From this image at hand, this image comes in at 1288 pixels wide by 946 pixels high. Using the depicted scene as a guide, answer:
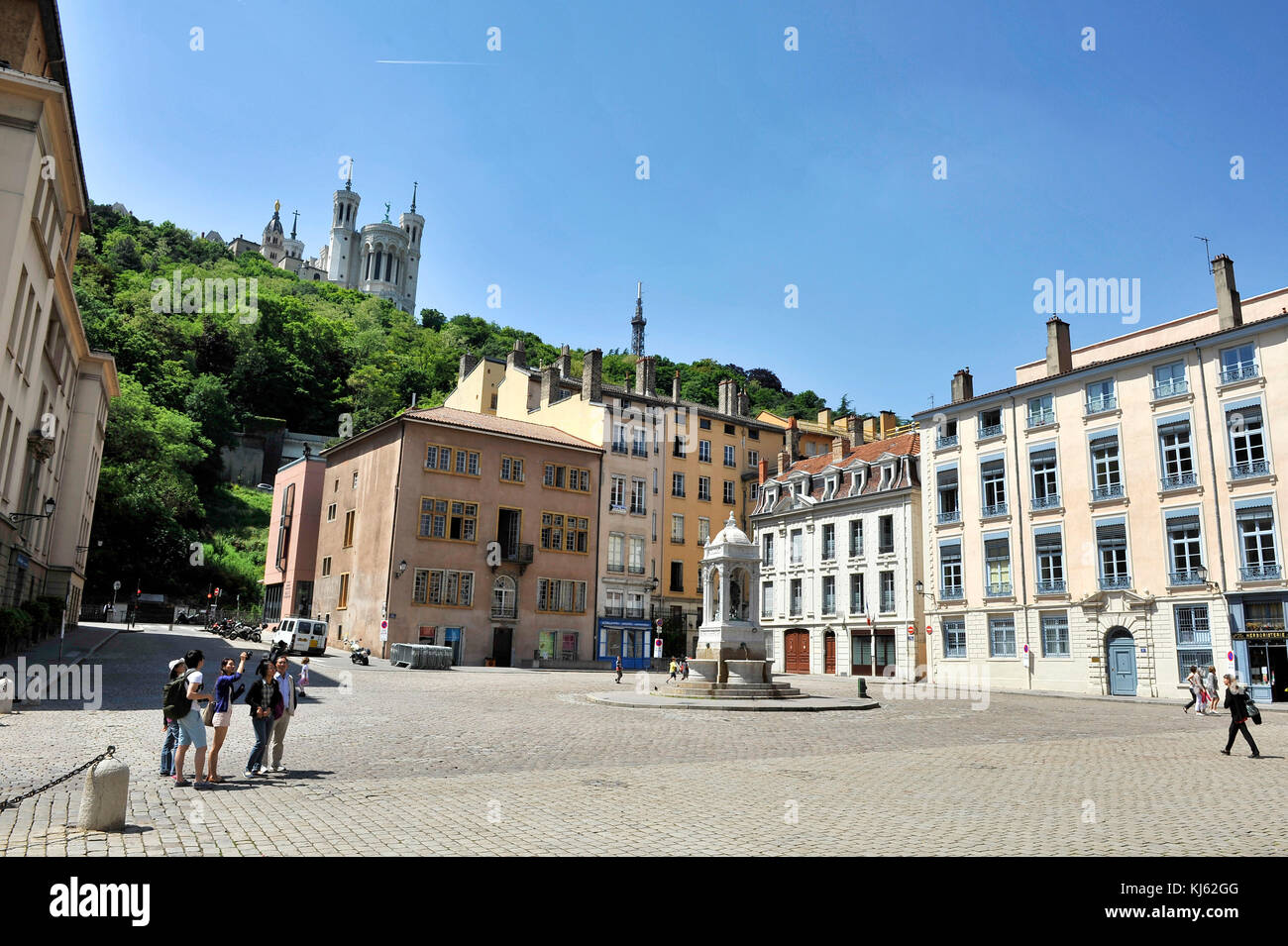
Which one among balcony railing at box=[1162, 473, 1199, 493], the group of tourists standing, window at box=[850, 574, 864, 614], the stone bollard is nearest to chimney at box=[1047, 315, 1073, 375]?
balcony railing at box=[1162, 473, 1199, 493]

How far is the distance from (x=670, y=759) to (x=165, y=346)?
102539mm

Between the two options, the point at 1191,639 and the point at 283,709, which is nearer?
the point at 283,709

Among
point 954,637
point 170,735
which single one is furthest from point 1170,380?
point 170,735

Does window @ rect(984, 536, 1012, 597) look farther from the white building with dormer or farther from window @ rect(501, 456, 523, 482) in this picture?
window @ rect(501, 456, 523, 482)

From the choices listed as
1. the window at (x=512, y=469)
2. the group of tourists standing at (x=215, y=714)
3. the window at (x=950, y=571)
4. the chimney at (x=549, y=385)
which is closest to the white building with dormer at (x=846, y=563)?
the window at (x=950, y=571)

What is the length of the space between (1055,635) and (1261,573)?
839 centimetres

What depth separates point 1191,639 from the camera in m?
33.2

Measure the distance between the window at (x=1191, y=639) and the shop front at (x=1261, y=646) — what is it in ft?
3.55

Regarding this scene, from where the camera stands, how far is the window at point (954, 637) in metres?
41.4

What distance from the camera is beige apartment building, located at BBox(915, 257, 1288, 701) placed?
3225cm

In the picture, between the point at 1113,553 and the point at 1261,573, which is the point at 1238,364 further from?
the point at 1113,553

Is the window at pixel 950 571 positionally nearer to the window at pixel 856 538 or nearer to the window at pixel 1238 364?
the window at pixel 856 538

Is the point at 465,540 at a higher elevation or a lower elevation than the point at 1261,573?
higher
